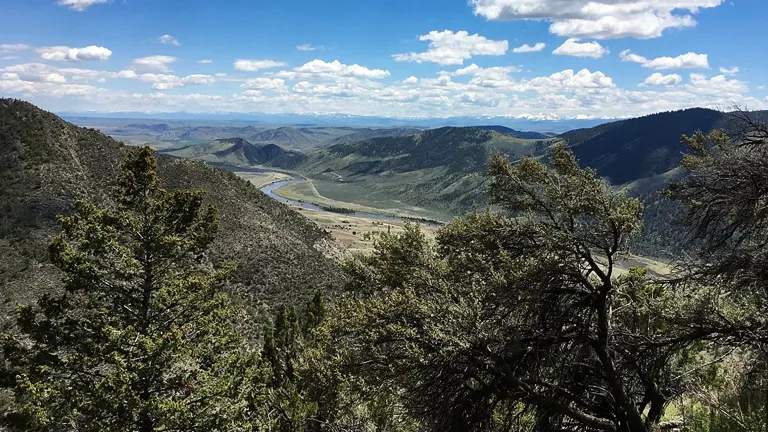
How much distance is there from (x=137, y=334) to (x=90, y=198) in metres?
41.3

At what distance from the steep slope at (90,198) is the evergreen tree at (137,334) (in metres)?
25.3

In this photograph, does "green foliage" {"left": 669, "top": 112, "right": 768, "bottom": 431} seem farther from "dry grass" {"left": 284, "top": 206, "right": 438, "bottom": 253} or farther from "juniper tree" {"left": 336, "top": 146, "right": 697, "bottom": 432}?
"dry grass" {"left": 284, "top": 206, "right": 438, "bottom": 253}

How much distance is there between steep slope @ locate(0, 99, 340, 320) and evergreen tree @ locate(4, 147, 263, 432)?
2526cm

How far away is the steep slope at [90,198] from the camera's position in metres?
38.1

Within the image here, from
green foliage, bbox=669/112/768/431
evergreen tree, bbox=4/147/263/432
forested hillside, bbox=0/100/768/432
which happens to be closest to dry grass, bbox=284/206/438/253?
evergreen tree, bbox=4/147/263/432

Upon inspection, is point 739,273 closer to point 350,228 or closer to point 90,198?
point 90,198

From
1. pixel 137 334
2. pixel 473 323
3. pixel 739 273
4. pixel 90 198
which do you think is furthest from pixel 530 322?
pixel 90 198

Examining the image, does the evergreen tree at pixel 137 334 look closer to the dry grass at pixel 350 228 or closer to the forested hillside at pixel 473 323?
the forested hillside at pixel 473 323

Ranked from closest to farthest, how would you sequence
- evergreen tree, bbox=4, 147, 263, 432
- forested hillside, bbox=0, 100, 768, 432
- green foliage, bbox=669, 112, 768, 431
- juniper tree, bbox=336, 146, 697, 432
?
green foliage, bbox=669, 112, 768, 431, forested hillside, bbox=0, 100, 768, 432, juniper tree, bbox=336, 146, 697, 432, evergreen tree, bbox=4, 147, 263, 432

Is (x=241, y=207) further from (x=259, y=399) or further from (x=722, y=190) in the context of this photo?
(x=722, y=190)

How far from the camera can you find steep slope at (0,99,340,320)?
38.1 meters

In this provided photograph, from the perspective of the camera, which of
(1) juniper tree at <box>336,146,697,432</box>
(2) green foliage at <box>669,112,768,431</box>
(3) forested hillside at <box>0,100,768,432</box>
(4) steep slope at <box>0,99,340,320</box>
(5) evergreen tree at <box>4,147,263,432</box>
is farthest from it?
(4) steep slope at <box>0,99,340,320</box>

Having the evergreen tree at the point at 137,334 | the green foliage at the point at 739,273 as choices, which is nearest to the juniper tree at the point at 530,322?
the green foliage at the point at 739,273

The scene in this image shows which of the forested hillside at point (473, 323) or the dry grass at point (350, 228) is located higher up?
the forested hillside at point (473, 323)
